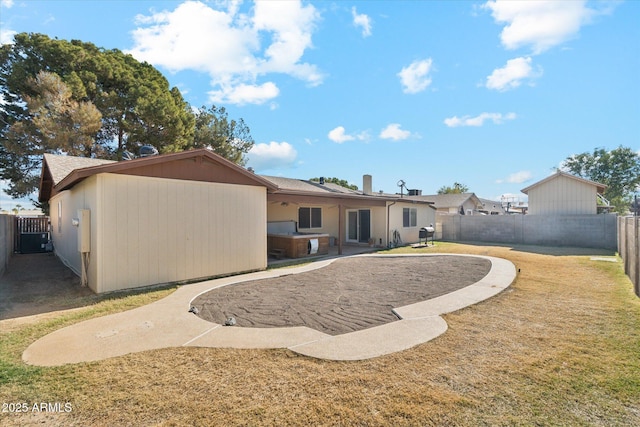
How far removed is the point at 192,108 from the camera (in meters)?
20.8

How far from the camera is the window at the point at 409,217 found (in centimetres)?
1611

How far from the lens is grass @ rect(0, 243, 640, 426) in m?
2.38

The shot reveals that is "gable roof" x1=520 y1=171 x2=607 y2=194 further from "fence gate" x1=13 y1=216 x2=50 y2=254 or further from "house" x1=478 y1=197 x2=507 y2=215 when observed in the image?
"fence gate" x1=13 y1=216 x2=50 y2=254

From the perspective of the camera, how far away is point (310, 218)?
49.4 ft

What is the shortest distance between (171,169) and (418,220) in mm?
13583

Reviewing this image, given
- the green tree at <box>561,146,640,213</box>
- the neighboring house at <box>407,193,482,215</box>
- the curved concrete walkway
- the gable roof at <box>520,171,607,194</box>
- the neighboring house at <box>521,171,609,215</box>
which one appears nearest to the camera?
the curved concrete walkway

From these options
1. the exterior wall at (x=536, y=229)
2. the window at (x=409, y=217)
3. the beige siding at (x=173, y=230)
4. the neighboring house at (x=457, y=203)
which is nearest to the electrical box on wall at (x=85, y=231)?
the beige siding at (x=173, y=230)

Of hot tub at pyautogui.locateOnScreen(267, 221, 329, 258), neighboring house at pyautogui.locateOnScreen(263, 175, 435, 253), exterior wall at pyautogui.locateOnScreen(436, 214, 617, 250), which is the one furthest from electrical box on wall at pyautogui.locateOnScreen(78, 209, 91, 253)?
exterior wall at pyautogui.locateOnScreen(436, 214, 617, 250)

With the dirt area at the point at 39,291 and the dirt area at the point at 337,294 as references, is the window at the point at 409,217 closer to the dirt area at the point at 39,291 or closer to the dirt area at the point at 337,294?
the dirt area at the point at 337,294

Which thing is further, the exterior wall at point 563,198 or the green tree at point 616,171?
the green tree at point 616,171

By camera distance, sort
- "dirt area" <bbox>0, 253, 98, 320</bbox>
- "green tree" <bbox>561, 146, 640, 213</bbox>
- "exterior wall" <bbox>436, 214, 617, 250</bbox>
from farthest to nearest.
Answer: "green tree" <bbox>561, 146, 640, 213</bbox>
"exterior wall" <bbox>436, 214, 617, 250</bbox>
"dirt area" <bbox>0, 253, 98, 320</bbox>

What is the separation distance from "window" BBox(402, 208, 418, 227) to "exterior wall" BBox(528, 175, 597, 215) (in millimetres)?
6732

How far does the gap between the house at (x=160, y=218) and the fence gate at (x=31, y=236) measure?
4953 mm

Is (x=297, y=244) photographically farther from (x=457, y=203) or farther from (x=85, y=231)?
(x=457, y=203)
